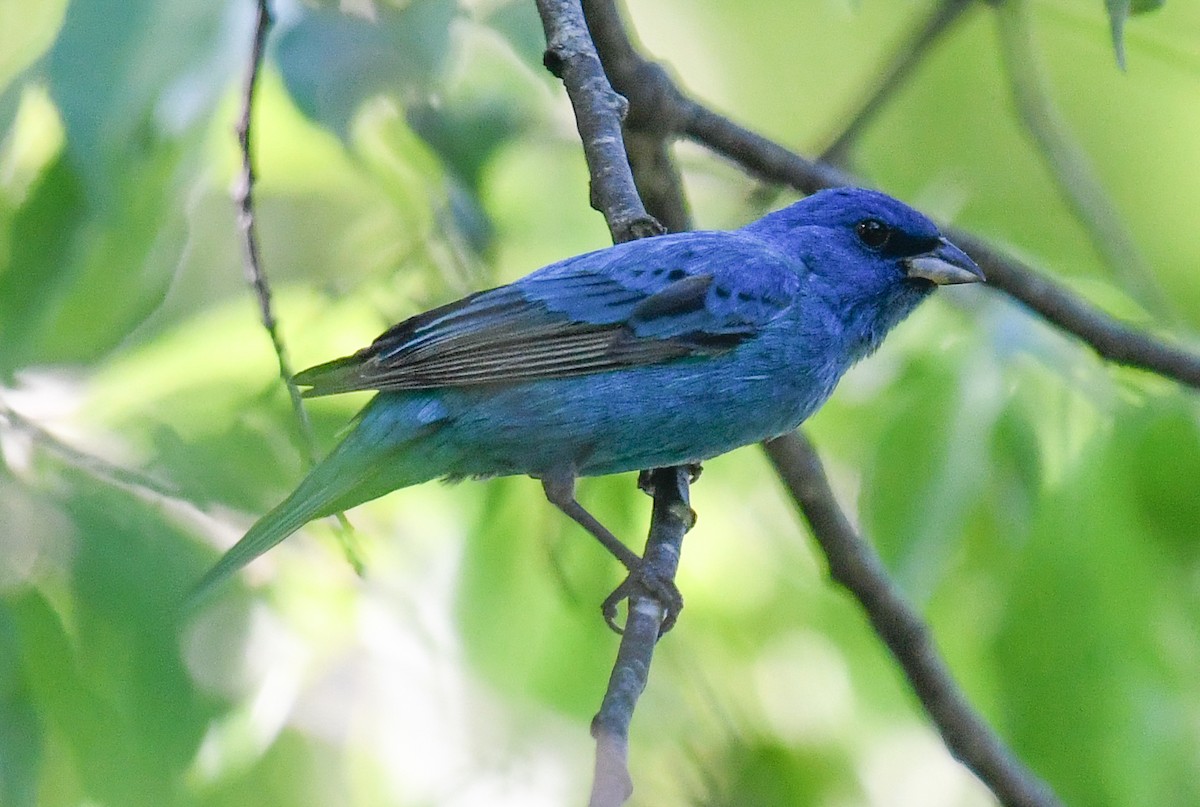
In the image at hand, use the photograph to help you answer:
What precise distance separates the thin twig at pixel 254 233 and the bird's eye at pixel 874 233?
2089 millimetres

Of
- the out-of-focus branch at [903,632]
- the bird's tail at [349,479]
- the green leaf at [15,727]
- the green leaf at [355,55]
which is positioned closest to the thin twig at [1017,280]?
the out-of-focus branch at [903,632]

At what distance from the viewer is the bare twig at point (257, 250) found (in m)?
3.63

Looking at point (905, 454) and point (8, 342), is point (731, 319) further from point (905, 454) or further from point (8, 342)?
point (8, 342)

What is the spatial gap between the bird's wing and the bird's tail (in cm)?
24

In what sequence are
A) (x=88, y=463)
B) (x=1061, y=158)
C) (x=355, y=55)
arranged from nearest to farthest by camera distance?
(x=88, y=463) < (x=355, y=55) < (x=1061, y=158)

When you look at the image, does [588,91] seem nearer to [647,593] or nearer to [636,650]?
[647,593]

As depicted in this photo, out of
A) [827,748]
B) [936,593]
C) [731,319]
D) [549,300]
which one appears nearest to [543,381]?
Answer: [549,300]

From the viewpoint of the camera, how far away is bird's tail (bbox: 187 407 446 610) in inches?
144

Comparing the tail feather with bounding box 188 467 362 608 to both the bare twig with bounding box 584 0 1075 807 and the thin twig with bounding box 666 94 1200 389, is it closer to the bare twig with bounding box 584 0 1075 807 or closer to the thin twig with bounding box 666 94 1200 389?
the bare twig with bounding box 584 0 1075 807

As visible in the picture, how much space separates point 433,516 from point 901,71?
299 cm

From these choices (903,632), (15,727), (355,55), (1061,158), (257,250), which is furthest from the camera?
(1061,158)

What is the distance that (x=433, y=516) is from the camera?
4.52 metres

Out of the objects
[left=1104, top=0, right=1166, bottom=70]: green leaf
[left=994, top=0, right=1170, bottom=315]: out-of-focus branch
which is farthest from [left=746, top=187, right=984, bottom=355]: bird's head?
[left=994, top=0, right=1170, bottom=315]: out-of-focus branch

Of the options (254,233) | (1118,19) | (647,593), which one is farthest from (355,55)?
(1118,19)
